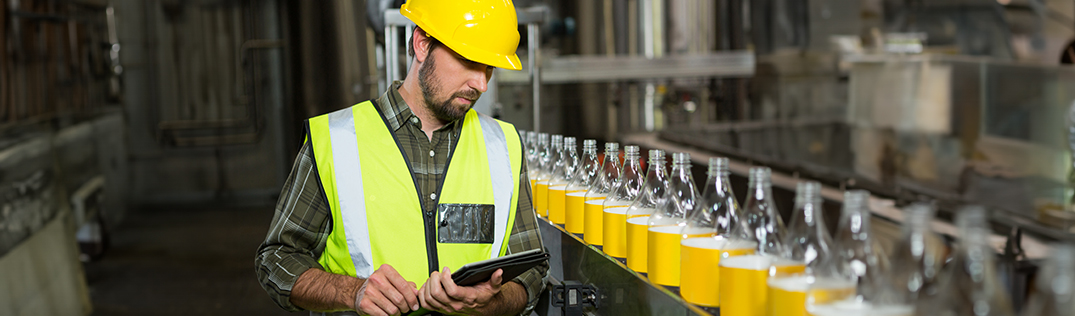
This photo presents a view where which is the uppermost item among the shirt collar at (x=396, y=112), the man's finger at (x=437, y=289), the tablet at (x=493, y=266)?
the shirt collar at (x=396, y=112)

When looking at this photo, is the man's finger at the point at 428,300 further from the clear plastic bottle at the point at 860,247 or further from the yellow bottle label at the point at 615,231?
the clear plastic bottle at the point at 860,247

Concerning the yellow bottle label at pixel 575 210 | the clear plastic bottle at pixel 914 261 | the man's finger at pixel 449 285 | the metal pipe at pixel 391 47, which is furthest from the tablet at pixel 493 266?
the metal pipe at pixel 391 47

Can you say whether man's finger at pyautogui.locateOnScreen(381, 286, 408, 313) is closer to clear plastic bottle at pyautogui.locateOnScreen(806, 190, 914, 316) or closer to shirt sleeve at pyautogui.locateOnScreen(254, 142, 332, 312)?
shirt sleeve at pyautogui.locateOnScreen(254, 142, 332, 312)

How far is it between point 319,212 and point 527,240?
0.38 m

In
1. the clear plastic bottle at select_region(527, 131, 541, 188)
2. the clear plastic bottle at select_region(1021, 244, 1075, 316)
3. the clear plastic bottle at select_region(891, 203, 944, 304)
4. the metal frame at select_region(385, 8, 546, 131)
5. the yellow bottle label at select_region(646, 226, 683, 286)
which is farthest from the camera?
the metal frame at select_region(385, 8, 546, 131)

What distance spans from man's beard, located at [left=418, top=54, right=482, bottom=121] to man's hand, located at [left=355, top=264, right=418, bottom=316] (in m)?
0.31

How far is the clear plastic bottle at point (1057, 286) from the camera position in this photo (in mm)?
652

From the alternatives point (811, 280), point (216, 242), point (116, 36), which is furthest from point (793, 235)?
point (116, 36)

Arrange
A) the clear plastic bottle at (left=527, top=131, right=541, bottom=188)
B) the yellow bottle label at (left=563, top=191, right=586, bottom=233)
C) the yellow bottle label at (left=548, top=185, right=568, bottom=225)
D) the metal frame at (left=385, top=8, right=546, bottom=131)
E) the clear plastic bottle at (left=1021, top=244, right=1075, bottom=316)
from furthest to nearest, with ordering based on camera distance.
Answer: the metal frame at (left=385, top=8, right=546, bottom=131) → the clear plastic bottle at (left=527, top=131, right=541, bottom=188) → the yellow bottle label at (left=548, top=185, right=568, bottom=225) → the yellow bottle label at (left=563, top=191, right=586, bottom=233) → the clear plastic bottle at (left=1021, top=244, right=1075, bottom=316)

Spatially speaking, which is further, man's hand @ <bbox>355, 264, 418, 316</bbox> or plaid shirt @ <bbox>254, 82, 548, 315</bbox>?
plaid shirt @ <bbox>254, 82, 548, 315</bbox>

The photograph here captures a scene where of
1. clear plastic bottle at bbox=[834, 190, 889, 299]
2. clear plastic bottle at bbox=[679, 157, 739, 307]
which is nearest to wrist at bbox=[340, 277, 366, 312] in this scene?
clear plastic bottle at bbox=[679, 157, 739, 307]

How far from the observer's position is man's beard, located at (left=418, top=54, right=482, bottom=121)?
4.64ft

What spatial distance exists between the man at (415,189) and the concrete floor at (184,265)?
3156mm

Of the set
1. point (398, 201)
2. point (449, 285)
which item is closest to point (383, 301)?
point (449, 285)
